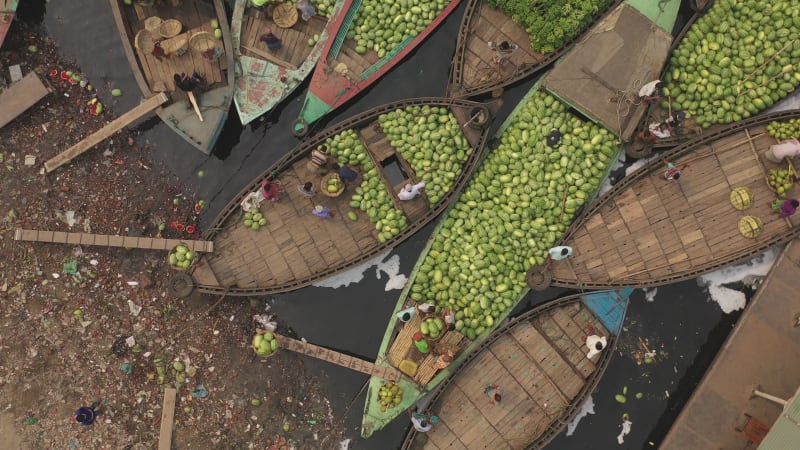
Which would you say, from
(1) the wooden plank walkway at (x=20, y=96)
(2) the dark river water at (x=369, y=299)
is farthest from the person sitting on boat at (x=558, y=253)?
(1) the wooden plank walkway at (x=20, y=96)

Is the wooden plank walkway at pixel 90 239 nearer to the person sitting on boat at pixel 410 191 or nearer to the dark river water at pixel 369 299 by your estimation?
the dark river water at pixel 369 299

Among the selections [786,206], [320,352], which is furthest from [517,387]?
[786,206]

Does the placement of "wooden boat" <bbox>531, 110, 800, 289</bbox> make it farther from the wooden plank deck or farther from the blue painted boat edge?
the wooden plank deck

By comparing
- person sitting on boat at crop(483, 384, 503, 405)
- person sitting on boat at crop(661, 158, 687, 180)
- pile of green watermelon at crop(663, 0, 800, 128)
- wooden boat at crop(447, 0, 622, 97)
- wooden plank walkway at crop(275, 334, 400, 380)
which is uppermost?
pile of green watermelon at crop(663, 0, 800, 128)

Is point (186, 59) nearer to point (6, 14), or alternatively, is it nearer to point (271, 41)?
point (271, 41)

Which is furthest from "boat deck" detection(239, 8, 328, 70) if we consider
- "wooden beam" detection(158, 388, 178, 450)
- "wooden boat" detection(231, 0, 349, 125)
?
"wooden beam" detection(158, 388, 178, 450)
